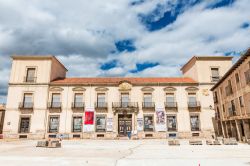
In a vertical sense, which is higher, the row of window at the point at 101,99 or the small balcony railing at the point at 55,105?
the row of window at the point at 101,99

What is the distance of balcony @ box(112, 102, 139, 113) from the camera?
2636 cm

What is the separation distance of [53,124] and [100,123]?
245 inches

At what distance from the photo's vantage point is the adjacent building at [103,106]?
2591 cm

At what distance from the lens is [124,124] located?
26.6 metres

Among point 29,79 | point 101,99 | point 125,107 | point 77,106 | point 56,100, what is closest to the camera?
point 125,107

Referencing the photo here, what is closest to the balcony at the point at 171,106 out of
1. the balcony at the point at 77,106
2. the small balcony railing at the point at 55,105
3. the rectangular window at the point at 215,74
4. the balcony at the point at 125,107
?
the balcony at the point at 125,107

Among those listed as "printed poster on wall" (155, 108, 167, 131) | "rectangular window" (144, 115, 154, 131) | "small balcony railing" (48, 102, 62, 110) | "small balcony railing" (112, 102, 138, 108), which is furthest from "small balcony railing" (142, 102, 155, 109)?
"small balcony railing" (48, 102, 62, 110)

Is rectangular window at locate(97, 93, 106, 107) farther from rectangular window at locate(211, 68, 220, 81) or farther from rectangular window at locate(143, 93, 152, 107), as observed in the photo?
rectangular window at locate(211, 68, 220, 81)

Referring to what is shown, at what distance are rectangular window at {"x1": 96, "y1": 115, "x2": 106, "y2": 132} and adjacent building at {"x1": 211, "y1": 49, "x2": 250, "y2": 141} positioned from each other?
14.5 metres

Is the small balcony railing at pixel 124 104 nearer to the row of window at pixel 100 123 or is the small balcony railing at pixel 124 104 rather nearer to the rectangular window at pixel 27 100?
the row of window at pixel 100 123

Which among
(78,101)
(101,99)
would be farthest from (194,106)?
(78,101)

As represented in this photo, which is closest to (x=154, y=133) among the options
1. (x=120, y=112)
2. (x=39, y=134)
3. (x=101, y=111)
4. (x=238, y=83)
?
(x=120, y=112)

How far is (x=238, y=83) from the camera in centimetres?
1841

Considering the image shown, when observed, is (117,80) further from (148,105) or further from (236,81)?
(236,81)
